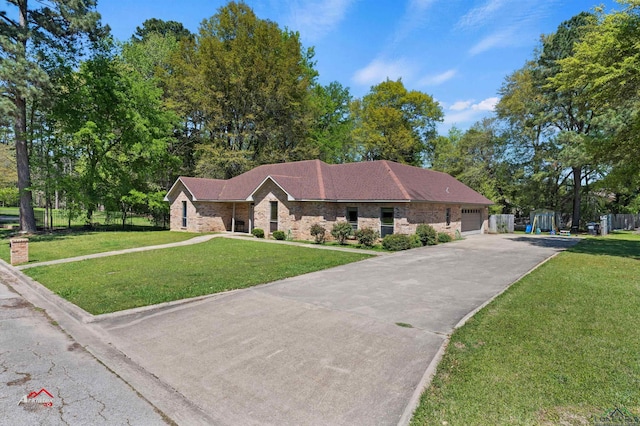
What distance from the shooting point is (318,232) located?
19.4 meters

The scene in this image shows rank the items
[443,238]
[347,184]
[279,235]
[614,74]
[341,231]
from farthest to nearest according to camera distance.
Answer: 1. [347,184]
2. [279,235]
3. [443,238]
4. [341,231]
5. [614,74]

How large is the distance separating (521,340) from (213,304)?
20.0ft

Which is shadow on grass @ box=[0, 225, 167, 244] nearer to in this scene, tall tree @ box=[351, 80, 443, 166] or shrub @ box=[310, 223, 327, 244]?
shrub @ box=[310, 223, 327, 244]

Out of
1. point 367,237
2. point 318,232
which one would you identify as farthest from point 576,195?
point 318,232

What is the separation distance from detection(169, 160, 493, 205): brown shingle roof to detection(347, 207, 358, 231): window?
0.84 metres

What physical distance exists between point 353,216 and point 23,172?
22.7m

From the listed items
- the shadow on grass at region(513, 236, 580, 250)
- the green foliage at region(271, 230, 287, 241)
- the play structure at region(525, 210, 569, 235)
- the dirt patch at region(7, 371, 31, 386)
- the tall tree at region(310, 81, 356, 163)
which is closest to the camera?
the dirt patch at region(7, 371, 31, 386)

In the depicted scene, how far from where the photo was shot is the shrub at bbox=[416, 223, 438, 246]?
19.0 metres

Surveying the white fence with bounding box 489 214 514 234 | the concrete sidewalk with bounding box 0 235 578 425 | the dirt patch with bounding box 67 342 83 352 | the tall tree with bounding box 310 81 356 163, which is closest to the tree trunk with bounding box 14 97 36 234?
the concrete sidewalk with bounding box 0 235 578 425

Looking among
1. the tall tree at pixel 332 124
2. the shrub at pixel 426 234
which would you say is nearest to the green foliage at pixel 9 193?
the shrub at pixel 426 234

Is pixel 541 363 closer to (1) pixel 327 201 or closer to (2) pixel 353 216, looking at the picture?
(1) pixel 327 201

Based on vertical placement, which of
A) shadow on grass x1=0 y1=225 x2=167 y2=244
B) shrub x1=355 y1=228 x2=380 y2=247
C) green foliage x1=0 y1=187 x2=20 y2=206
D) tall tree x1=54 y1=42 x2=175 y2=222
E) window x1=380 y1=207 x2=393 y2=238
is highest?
tall tree x1=54 y1=42 x2=175 y2=222

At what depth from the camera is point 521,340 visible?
5.30 m

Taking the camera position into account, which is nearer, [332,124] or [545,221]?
[545,221]
